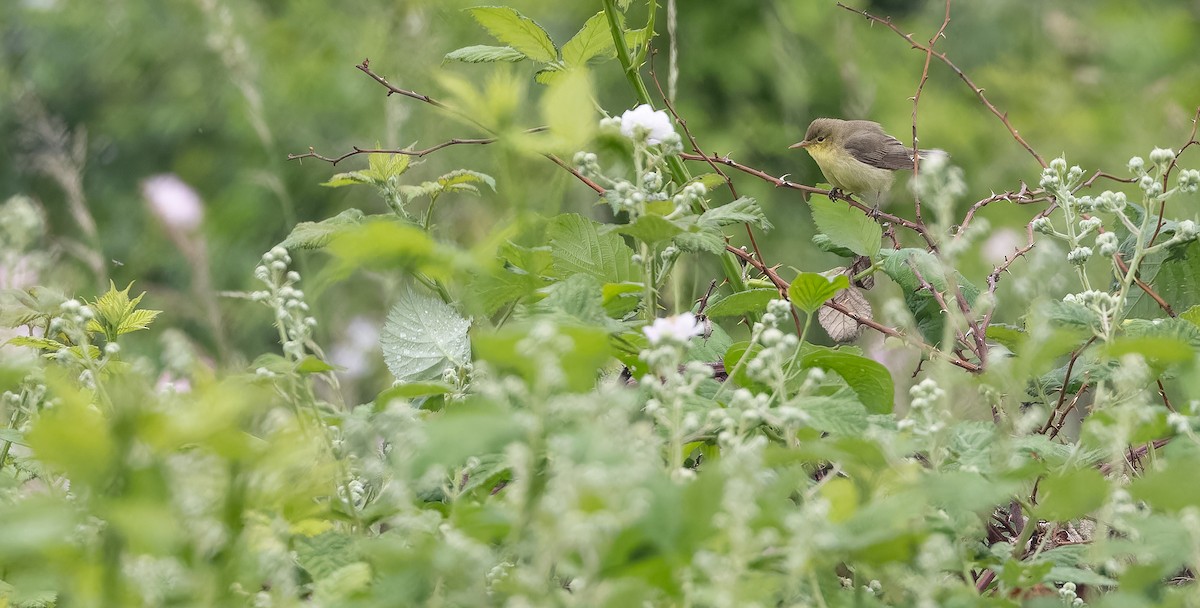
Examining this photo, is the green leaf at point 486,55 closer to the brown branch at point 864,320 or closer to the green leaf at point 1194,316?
the brown branch at point 864,320

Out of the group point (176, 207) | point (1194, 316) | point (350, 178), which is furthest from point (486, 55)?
point (176, 207)

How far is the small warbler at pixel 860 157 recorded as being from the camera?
351 cm

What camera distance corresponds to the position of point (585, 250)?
1.25 metres

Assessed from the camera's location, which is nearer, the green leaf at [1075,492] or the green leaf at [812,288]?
the green leaf at [1075,492]

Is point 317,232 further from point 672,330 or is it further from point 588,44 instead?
point 672,330

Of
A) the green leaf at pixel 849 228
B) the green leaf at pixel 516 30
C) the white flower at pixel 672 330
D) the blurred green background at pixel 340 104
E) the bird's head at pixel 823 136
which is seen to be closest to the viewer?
the white flower at pixel 672 330

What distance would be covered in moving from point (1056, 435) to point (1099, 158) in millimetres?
5587

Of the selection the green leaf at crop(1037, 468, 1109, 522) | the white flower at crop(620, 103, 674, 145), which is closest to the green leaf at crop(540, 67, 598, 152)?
the white flower at crop(620, 103, 674, 145)

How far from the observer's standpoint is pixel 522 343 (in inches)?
29.2

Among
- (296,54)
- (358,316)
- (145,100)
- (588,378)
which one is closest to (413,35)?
(358,316)

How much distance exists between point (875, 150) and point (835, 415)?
2.68m

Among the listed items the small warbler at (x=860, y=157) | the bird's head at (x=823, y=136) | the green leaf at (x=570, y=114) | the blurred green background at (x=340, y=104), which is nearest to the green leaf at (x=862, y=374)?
the green leaf at (x=570, y=114)

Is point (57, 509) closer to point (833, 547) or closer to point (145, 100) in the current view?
point (833, 547)

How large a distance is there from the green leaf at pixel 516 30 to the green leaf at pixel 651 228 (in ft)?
1.38
